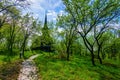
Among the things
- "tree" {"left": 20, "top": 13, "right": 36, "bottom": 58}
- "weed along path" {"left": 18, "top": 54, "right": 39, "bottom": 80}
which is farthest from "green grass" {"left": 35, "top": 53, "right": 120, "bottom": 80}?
"tree" {"left": 20, "top": 13, "right": 36, "bottom": 58}

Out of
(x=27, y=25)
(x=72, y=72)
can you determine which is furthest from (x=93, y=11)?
(x=27, y=25)

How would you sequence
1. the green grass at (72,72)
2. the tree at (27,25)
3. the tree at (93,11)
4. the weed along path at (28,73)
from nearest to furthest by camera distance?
the weed along path at (28,73), the green grass at (72,72), the tree at (93,11), the tree at (27,25)

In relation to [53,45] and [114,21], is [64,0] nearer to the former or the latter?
[114,21]

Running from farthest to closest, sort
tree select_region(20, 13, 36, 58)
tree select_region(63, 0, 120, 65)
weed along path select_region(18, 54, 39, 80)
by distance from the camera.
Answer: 1. tree select_region(20, 13, 36, 58)
2. tree select_region(63, 0, 120, 65)
3. weed along path select_region(18, 54, 39, 80)

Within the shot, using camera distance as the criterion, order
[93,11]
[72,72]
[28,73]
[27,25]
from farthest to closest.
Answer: [27,25]
[93,11]
[72,72]
[28,73]

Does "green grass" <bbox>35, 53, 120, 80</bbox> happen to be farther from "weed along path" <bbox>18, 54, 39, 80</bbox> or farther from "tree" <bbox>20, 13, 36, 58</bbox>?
"tree" <bbox>20, 13, 36, 58</bbox>

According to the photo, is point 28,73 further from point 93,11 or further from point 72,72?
point 93,11

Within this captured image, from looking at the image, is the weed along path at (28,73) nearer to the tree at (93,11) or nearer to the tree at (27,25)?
the tree at (93,11)

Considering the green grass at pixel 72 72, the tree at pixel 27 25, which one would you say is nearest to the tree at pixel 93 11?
the green grass at pixel 72 72

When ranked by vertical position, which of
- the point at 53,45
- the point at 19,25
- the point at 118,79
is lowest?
the point at 118,79

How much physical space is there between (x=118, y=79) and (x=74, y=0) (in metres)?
16.4

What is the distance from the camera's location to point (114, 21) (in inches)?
1731

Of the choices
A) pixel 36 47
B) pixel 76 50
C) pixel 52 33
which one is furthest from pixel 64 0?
pixel 36 47

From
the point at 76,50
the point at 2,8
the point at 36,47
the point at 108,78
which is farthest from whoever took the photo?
the point at 36,47
